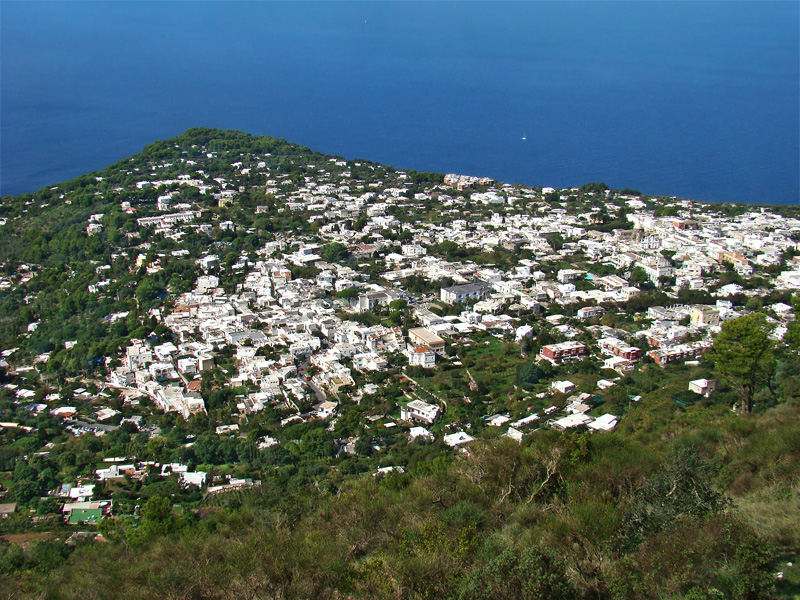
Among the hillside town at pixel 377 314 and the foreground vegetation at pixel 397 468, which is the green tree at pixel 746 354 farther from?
the hillside town at pixel 377 314

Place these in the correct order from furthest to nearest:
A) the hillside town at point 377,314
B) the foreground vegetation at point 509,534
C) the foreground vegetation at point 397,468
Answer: the hillside town at point 377,314 < the foreground vegetation at point 397,468 < the foreground vegetation at point 509,534

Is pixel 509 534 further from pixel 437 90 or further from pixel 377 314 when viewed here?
pixel 437 90

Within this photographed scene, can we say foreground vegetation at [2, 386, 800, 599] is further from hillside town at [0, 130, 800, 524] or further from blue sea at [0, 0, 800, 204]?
blue sea at [0, 0, 800, 204]

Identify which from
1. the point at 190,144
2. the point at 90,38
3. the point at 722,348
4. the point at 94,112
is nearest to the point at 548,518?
the point at 722,348

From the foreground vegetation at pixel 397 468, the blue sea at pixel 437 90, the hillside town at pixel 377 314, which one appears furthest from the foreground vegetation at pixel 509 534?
the blue sea at pixel 437 90

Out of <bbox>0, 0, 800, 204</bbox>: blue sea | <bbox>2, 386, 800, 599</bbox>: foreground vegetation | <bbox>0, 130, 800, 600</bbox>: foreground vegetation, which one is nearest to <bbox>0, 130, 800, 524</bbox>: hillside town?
<bbox>0, 130, 800, 600</bbox>: foreground vegetation

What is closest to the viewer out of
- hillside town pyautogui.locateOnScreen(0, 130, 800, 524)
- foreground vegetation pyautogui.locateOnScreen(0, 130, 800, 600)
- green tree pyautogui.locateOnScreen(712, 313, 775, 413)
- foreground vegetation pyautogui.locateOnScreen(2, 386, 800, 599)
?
foreground vegetation pyautogui.locateOnScreen(2, 386, 800, 599)

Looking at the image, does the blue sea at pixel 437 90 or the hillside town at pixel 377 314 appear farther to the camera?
the blue sea at pixel 437 90
